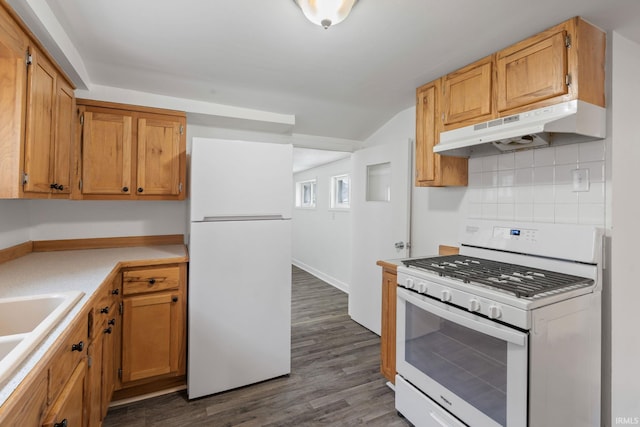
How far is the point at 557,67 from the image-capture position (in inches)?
58.9

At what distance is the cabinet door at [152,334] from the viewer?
1.96m

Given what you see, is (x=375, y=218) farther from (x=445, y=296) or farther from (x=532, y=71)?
(x=532, y=71)

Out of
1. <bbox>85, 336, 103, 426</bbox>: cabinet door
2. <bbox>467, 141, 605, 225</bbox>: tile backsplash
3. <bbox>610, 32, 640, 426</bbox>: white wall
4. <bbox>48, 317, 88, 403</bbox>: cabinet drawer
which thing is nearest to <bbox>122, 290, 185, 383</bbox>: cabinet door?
<bbox>85, 336, 103, 426</bbox>: cabinet door

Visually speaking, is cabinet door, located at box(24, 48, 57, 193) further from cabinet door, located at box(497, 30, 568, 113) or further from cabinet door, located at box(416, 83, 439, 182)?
cabinet door, located at box(497, 30, 568, 113)

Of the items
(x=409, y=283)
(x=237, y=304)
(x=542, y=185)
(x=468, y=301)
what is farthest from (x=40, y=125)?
(x=542, y=185)

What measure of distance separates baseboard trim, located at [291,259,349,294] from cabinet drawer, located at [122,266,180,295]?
285cm

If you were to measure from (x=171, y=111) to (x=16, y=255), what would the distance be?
1.42 meters

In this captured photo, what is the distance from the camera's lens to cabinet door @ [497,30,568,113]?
4.89 ft

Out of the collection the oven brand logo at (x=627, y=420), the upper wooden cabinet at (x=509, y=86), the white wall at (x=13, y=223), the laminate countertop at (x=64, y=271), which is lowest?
the oven brand logo at (x=627, y=420)

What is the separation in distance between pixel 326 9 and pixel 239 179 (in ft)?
3.92

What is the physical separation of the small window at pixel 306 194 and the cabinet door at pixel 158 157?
349 centimetres

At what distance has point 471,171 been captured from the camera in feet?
7.36

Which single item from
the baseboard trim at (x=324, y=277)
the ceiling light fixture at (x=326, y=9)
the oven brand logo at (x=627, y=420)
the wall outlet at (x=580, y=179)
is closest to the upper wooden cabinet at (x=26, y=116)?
the ceiling light fixture at (x=326, y=9)

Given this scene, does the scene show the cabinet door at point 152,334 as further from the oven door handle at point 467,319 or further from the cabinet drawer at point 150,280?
the oven door handle at point 467,319
